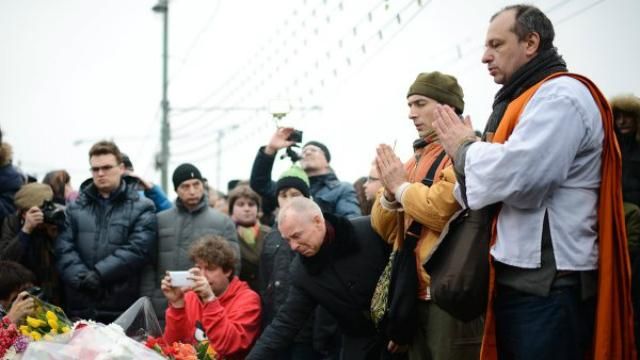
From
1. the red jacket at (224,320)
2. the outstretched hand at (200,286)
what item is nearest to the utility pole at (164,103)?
the red jacket at (224,320)

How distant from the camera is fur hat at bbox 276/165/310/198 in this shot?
21.5ft

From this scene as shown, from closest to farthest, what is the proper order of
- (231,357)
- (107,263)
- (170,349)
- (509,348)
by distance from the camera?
(509,348) → (170,349) → (231,357) → (107,263)

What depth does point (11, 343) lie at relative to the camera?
3.81 meters

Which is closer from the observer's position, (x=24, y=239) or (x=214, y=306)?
(x=214, y=306)

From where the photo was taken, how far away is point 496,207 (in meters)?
3.20

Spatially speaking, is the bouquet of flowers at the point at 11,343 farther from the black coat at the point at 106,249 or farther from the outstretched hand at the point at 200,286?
the black coat at the point at 106,249

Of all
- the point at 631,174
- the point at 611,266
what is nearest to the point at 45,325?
the point at 611,266

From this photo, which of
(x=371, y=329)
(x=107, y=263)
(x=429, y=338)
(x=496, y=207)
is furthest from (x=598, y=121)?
(x=107, y=263)

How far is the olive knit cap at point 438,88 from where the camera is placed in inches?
168

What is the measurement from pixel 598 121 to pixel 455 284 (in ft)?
2.74

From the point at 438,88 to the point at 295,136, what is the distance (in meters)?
2.71

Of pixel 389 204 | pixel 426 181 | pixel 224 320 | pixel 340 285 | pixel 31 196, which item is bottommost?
pixel 224 320

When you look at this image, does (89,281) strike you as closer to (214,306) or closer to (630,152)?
(214,306)

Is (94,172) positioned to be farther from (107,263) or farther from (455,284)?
(455,284)
